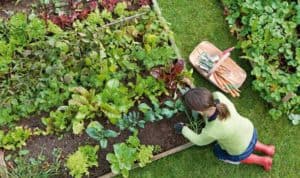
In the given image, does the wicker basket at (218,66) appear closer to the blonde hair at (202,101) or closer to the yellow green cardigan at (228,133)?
the yellow green cardigan at (228,133)

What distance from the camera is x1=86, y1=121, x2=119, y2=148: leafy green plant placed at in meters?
5.73

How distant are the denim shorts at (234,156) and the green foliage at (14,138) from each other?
1.75 m

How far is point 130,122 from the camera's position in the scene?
19.2 ft

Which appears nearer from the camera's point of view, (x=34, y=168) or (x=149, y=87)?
(x=34, y=168)

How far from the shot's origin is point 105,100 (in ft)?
18.9

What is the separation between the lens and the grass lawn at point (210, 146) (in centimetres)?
594

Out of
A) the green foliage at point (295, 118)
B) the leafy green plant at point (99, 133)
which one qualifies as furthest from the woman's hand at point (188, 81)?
the green foliage at point (295, 118)

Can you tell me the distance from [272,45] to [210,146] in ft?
3.84

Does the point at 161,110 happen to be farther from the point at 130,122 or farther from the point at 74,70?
the point at 74,70

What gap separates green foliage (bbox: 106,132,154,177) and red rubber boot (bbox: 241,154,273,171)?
0.92 meters

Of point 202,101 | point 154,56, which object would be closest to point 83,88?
point 154,56

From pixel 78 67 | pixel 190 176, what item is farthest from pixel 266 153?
pixel 78 67

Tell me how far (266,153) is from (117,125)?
1451mm

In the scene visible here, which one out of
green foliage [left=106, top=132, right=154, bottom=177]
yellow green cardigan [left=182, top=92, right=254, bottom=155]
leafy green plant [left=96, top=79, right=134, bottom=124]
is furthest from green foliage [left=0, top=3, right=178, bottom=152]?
yellow green cardigan [left=182, top=92, right=254, bottom=155]
